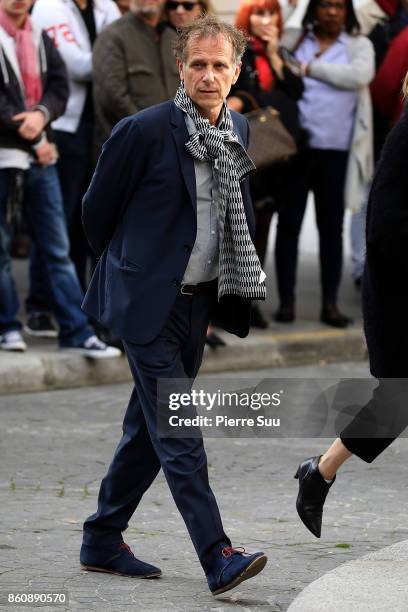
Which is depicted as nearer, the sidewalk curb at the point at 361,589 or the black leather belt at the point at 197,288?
the sidewalk curb at the point at 361,589

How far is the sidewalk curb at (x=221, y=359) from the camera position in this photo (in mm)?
8789

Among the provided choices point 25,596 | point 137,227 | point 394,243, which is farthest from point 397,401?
point 25,596

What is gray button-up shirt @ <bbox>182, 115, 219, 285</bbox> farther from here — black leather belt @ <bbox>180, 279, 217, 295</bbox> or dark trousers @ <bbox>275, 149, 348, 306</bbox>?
dark trousers @ <bbox>275, 149, 348, 306</bbox>

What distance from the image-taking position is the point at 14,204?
8773mm

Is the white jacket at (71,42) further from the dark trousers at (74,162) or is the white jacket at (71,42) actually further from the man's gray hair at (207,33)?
the man's gray hair at (207,33)

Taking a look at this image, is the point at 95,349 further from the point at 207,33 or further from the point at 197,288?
the point at 207,33

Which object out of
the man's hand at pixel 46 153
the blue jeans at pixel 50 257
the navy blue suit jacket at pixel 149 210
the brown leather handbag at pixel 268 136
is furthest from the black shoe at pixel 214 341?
the navy blue suit jacket at pixel 149 210

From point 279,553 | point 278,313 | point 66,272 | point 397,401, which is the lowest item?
point 278,313

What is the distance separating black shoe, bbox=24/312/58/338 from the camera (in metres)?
9.56

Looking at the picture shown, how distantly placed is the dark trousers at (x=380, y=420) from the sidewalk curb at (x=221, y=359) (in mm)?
3739

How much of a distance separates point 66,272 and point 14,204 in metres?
0.51

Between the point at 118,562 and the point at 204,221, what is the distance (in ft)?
3.95

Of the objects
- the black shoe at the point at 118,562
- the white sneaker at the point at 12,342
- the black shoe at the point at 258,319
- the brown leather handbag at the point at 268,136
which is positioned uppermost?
the black shoe at the point at 118,562

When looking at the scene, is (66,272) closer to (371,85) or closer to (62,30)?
(62,30)
